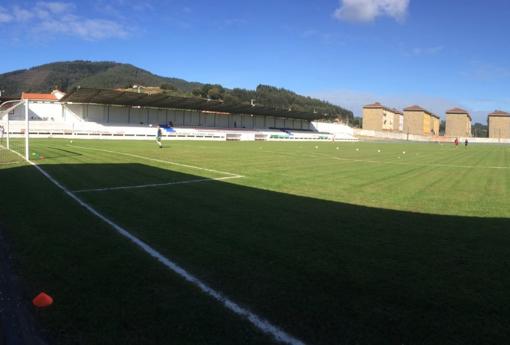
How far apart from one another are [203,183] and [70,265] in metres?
8.46

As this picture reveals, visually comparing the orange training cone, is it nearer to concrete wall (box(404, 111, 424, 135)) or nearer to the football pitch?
the football pitch

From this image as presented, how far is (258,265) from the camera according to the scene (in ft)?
18.7

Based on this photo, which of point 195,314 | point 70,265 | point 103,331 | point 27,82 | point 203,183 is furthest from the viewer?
point 27,82

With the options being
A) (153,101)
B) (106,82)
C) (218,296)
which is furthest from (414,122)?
(218,296)

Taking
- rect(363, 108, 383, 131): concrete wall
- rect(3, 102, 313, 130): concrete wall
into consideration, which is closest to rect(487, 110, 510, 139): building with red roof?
rect(363, 108, 383, 131): concrete wall

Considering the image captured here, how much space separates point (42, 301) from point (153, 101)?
232 feet

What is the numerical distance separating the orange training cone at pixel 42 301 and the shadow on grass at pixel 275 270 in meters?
0.19

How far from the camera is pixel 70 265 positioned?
553cm

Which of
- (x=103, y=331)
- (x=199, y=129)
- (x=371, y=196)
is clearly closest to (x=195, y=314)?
(x=103, y=331)

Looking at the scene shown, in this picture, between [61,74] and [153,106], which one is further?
[61,74]

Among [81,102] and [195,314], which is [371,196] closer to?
[195,314]

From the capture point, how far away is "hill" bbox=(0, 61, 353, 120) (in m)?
160

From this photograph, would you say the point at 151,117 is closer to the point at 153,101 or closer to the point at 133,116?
the point at 133,116

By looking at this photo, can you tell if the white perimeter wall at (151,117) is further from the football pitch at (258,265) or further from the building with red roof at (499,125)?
the building with red roof at (499,125)
